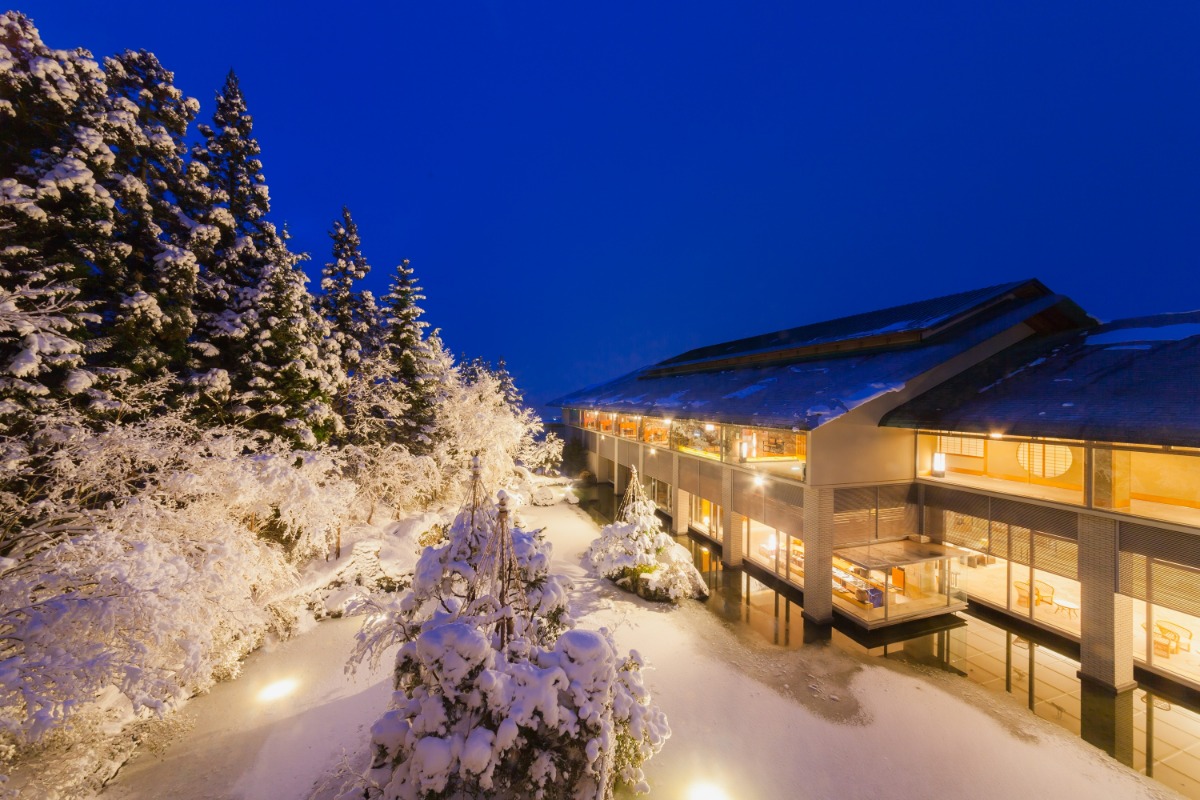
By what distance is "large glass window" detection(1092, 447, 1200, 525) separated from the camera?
10.1 metres

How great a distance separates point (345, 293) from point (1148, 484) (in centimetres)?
2916

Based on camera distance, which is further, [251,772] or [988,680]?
[988,680]

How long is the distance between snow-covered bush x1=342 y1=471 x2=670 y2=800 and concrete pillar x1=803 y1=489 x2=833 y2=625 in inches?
341

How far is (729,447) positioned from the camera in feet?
55.4

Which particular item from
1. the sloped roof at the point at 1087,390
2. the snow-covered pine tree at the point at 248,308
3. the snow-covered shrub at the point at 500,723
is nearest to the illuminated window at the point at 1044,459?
the sloped roof at the point at 1087,390

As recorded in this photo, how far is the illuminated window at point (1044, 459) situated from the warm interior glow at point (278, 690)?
63.5 feet

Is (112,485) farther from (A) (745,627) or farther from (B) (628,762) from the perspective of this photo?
(A) (745,627)

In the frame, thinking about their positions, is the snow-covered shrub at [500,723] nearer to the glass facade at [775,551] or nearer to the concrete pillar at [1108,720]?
the concrete pillar at [1108,720]

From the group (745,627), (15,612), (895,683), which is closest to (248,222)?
(15,612)

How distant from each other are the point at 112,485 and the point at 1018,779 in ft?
57.8

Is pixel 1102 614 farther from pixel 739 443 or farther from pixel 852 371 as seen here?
pixel 739 443

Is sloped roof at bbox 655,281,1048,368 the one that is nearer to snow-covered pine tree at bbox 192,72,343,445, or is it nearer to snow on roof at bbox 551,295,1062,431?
snow on roof at bbox 551,295,1062,431

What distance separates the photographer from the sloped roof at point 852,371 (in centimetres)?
1286

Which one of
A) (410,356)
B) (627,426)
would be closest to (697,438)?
(627,426)
